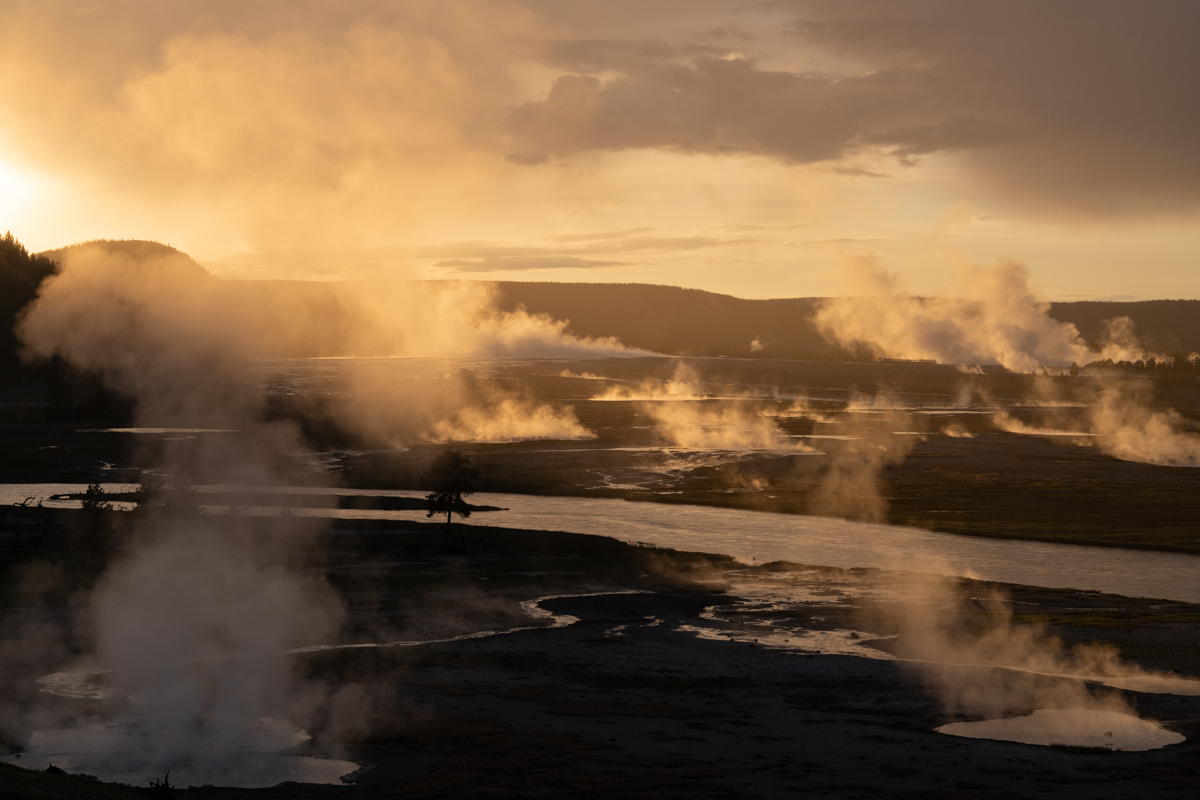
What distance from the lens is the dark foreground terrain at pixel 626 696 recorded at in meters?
25.5

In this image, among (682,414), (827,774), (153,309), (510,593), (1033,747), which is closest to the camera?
(827,774)

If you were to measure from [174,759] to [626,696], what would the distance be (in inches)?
531

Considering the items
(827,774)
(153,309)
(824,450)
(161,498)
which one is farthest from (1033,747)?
(824,450)

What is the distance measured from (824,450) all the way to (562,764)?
85938mm

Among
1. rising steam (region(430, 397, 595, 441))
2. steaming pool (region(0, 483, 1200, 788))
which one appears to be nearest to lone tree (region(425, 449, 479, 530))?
steaming pool (region(0, 483, 1200, 788))

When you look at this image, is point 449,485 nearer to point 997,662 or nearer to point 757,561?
point 757,561

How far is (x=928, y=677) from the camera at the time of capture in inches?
1395

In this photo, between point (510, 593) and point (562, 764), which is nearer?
point (562, 764)

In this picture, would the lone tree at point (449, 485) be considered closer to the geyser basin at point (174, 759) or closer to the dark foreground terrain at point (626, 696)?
the dark foreground terrain at point (626, 696)

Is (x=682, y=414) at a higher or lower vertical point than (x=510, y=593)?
higher

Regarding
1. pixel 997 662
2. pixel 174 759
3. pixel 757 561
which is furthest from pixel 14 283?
pixel 997 662

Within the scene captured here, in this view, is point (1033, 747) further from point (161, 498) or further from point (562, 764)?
point (161, 498)

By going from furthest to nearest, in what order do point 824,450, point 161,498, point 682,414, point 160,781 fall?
1. point 682,414
2. point 824,450
3. point 161,498
4. point 160,781

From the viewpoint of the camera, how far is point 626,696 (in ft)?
109
